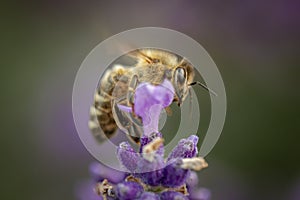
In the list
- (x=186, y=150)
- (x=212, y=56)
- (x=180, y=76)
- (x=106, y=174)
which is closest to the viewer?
(x=186, y=150)

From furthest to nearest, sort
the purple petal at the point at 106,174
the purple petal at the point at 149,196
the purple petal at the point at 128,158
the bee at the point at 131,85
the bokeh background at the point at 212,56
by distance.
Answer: the bokeh background at the point at 212,56
the bee at the point at 131,85
the purple petal at the point at 106,174
the purple petal at the point at 128,158
the purple petal at the point at 149,196

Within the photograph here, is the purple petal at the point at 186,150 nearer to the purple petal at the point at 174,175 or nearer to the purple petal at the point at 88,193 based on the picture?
the purple petal at the point at 174,175

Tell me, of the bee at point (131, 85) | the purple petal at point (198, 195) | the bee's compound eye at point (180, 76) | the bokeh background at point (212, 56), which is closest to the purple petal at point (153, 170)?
the purple petal at point (198, 195)

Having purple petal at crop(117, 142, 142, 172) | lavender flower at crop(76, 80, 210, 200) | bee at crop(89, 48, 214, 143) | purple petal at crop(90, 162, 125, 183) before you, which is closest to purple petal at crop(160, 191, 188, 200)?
lavender flower at crop(76, 80, 210, 200)

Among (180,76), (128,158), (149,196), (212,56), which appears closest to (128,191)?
(149,196)

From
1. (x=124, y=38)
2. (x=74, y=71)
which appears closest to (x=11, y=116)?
(x=74, y=71)

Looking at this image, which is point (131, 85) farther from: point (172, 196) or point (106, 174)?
point (172, 196)
